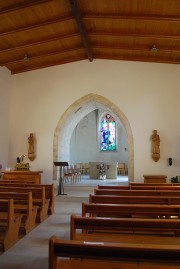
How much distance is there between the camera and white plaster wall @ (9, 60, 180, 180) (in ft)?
30.8

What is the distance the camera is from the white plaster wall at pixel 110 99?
30.8ft

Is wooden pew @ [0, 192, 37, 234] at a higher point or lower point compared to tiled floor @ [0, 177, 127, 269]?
higher

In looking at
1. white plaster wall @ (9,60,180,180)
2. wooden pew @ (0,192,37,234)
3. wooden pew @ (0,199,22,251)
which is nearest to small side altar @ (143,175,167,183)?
white plaster wall @ (9,60,180,180)

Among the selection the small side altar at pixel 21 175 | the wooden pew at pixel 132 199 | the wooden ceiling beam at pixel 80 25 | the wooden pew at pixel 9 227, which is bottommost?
the wooden pew at pixel 9 227

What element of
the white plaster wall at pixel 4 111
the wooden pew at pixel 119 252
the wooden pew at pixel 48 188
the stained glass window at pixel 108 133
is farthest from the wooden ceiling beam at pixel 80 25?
the stained glass window at pixel 108 133

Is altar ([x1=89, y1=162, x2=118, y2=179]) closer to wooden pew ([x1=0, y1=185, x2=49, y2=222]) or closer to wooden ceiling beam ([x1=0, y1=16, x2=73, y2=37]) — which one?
wooden pew ([x1=0, y1=185, x2=49, y2=222])

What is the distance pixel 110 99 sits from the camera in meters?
9.77

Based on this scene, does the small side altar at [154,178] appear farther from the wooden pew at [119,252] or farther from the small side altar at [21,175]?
the wooden pew at [119,252]

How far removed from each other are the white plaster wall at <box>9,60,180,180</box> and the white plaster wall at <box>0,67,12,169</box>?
0.91ft

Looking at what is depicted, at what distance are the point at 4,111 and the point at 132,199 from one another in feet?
22.9

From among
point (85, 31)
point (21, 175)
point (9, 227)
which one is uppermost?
point (85, 31)

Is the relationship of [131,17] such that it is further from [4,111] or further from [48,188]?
[4,111]

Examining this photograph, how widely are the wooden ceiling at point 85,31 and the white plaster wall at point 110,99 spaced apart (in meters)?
0.36

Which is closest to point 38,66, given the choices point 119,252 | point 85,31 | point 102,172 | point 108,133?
point 85,31
